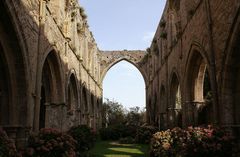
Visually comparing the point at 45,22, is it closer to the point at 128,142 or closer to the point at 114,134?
the point at 128,142

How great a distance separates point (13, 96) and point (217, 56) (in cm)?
630

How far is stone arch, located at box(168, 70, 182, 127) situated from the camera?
17.0 metres

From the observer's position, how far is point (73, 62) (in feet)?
55.6

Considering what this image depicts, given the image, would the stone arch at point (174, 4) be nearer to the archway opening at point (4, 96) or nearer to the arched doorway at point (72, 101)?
the arched doorway at point (72, 101)

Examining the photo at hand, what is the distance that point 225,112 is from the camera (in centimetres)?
868

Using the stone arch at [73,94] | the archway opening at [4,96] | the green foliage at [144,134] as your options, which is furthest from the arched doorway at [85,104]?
the archway opening at [4,96]

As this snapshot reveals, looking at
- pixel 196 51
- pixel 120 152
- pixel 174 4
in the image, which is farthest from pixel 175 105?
pixel 196 51

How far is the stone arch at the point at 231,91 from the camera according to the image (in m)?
8.33

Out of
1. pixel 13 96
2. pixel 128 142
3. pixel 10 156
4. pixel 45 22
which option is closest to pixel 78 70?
pixel 128 142

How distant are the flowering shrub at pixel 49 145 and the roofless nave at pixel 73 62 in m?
0.54

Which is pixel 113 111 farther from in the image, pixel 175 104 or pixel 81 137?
pixel 81 137

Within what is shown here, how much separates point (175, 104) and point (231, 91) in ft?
28.5

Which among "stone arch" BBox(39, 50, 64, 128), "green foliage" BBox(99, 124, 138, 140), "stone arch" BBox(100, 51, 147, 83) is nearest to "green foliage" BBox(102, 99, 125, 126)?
"stone arch" BBox(100, 51, 147, 83)

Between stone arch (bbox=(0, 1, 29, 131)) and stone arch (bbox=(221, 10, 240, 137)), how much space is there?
5.78 meters
